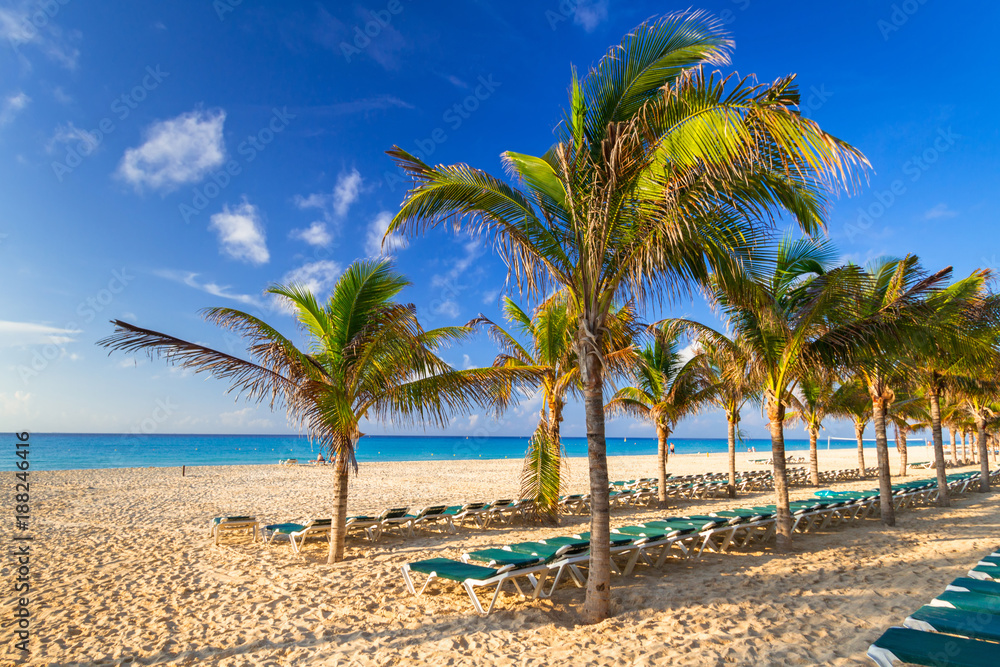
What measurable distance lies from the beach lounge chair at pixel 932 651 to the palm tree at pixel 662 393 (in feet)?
33.8

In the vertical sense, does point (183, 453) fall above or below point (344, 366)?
below

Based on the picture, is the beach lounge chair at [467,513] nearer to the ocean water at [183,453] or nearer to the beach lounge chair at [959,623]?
the ocean water at [183,453]

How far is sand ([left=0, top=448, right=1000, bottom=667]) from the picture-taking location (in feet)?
14.4

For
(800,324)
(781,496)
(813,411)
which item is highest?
(800,324)

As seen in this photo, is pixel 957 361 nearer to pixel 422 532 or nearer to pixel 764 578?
pixel 764 578

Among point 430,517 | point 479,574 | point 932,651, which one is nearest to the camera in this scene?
point 932,651

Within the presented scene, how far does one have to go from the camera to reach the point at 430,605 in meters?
5.58

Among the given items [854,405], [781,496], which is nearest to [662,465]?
[781,496]

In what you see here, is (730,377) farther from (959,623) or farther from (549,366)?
(959,623)

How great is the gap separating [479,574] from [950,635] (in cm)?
393

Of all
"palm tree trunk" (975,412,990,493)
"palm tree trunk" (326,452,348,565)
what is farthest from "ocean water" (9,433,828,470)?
"palm tree trunk" (975,412,990,493)

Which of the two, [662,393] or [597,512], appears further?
[662,393]

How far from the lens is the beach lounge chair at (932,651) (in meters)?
3.12

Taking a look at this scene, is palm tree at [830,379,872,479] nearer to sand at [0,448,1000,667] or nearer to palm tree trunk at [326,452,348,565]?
sand at [0,448,1000,667]
